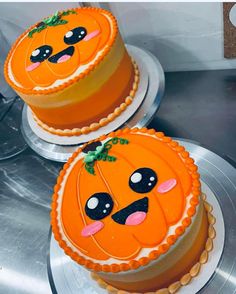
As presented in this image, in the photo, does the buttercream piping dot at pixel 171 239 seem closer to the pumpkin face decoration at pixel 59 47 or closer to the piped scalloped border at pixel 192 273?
the piped scalloped border at pixel 192 273

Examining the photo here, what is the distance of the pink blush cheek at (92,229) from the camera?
1385 millimetres

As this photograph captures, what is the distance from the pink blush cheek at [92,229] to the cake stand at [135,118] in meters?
0.58

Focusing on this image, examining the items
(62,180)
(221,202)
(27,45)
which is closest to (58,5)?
(27,45)

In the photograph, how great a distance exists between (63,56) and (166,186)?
860 millimetres

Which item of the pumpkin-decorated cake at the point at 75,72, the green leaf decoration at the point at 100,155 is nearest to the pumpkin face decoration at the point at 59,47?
the pumpkin-decorated cake at the point at 75,72

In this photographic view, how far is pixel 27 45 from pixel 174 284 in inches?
54.0

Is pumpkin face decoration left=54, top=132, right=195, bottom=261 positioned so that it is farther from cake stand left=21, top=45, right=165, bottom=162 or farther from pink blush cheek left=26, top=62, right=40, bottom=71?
pink blush cheek left=26, top=62, right=40, bottom=71

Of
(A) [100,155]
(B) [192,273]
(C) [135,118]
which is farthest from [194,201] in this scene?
(C) [135,118]

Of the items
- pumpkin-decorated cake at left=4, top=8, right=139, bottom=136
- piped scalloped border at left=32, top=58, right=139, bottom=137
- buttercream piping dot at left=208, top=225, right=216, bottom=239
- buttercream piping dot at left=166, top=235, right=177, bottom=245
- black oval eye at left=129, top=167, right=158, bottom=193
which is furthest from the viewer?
piped scalloped border at left=32, top=58, right=139, bottom=137

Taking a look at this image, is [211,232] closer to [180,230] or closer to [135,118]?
[180,230]

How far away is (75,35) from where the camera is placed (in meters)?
1.90

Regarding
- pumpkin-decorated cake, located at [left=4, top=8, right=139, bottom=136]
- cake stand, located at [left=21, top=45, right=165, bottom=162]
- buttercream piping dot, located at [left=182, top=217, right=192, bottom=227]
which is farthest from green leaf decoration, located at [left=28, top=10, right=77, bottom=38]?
buttercream piping dot, located at [left=182, top=217, right=192, bottom=227]

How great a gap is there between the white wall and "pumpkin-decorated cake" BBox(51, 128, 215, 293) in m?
0.79

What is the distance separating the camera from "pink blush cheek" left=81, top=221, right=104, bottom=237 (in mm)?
1385
